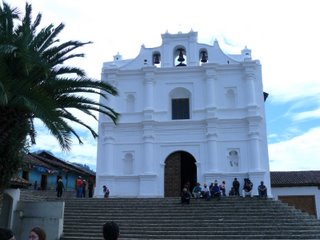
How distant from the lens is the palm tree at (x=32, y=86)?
9.94 metres

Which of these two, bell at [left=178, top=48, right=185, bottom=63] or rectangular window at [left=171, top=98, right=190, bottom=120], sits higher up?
bell at [left=178, top=48, right=185, bottom=63]

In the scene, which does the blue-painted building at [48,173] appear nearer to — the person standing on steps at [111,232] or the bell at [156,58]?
the bell at [156,58]

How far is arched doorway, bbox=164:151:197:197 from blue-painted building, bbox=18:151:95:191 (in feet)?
35.0

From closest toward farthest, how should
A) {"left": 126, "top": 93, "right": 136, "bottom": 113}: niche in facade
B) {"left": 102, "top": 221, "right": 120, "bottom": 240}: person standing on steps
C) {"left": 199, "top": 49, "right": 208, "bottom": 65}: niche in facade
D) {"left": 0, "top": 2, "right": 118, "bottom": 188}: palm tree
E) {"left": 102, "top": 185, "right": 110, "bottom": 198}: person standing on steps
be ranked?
1. {"left": 102, "top": 221, "right": 120, "bottom": 240}: person standing on steps
2. {"left": 0, "top": 2, "right": 118, "bottom": 188}: palm tree
3. {"left": 102, "top": 185, "right": 110, "bottom": 198}: person standing on steps
4. {"left": 126, "top": 93, "right": 136, "bottom": 113}: niche in facade
5. {"left": 199, "top": 49, "right": 208, "bottom": 65}: niche in facade

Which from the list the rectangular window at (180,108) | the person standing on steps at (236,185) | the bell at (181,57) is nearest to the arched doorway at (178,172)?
the rectangular window at (180,108)

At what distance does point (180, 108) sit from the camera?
2719 centimetres

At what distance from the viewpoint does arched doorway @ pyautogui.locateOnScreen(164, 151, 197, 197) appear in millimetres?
25094

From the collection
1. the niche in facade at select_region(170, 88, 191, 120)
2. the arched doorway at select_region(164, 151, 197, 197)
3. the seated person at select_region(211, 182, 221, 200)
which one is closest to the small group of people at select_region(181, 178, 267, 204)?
the seated person at select_region(211, 182, 221, 200)

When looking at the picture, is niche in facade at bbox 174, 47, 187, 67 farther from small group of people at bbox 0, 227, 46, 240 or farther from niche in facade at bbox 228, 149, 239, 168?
small group of people at bbox 0, 227, 46, 240

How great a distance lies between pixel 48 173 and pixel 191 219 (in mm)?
21002

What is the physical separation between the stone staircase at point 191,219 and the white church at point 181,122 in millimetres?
Result: 5075

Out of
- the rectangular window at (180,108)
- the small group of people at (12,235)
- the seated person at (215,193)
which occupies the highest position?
the rectangular window at (180,108)

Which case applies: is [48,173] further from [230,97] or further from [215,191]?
[215,191]

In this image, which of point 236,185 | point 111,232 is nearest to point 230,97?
point 236,185
